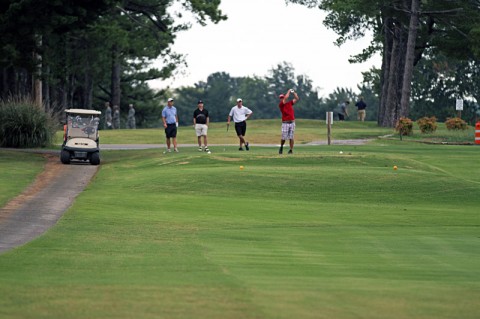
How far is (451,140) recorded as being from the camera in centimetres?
5125

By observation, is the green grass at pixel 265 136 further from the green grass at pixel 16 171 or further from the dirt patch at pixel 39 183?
the dirt patch at pixel 39 183

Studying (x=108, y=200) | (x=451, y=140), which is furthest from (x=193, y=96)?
(x=108, y=200)

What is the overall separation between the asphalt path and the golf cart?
0.33 m

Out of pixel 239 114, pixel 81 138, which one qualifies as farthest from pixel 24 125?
pixel 239 114

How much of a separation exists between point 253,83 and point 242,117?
157 metres

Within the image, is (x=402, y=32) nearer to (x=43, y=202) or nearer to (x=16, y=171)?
(x=16, y=171)

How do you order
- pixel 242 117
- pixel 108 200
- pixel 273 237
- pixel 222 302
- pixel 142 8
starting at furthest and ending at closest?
pixel 142 8
pixel 242 117
pixel 108 200
pixel 273 237
pixel 222 302

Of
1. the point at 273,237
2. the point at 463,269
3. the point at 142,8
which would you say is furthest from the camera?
the point at 142,8

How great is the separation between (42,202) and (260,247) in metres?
9.59

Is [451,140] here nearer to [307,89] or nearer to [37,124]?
[37,124]

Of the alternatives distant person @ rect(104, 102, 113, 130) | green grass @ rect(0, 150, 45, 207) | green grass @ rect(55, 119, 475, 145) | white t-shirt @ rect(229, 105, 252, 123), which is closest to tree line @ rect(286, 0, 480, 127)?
green grass @ rect(55, 119, 475, 145)

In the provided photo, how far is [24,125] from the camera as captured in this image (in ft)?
151

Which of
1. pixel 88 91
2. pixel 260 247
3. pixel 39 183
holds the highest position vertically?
pixel 88 91

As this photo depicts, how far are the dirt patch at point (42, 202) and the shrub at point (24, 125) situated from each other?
8.11 meters
